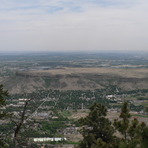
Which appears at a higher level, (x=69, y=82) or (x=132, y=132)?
(x=132, y=132)

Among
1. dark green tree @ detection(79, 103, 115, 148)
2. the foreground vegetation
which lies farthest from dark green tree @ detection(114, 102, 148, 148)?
dark green tree @ detection(79, 103, 115, 148)

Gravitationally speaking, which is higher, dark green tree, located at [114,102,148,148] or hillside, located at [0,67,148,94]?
dark green tree, located at [114,102,148,148]

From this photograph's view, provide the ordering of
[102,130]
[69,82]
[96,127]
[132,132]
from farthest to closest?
1. [69,82]
2. [96,127]
3. [102,130]
4. [132,132]

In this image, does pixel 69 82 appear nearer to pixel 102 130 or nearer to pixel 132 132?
pixel 102 130

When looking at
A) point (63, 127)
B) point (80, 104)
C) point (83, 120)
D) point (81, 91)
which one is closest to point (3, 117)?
point (83, 120)

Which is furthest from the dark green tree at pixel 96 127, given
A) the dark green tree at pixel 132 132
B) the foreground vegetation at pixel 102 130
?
the dark green tree at pixel 132 132

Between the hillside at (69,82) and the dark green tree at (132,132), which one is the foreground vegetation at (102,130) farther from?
the hillside at (69,82)

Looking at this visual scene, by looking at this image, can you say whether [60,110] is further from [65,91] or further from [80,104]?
[65,91]

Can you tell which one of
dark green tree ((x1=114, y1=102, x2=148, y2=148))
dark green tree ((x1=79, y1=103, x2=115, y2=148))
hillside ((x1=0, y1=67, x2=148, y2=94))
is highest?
dark green tree ((x1=114, y1=102, x2=148, y2=148))

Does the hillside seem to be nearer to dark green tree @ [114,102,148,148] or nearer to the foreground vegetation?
the foreground vegetation

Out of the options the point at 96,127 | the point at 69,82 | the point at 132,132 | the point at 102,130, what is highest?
the point at 132,132

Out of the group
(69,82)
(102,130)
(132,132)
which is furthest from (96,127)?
(69,82)
